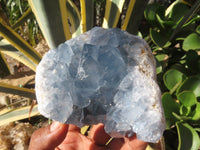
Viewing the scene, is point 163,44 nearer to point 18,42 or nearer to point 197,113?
point 197,113

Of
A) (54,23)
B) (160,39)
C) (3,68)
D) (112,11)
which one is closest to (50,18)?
(54,23)

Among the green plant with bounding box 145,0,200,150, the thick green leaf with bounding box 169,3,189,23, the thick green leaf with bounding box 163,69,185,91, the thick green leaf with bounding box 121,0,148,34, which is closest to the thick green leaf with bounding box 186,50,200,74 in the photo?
the green plant with bounding box 145,0,200,150

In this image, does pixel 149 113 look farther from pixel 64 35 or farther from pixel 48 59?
pixel 64 35

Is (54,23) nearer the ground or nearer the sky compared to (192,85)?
nearer the sky

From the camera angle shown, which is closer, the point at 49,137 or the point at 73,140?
the point at 49,137

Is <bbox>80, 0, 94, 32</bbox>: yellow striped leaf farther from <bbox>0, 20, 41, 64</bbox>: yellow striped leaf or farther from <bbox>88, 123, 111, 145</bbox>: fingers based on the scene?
<bbox>88, 123, 111, 145</bbox>: fingers

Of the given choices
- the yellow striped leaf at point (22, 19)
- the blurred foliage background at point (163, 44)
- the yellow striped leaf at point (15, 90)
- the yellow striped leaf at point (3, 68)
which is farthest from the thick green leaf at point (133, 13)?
the yellow striped leaf at point (3, 68)
